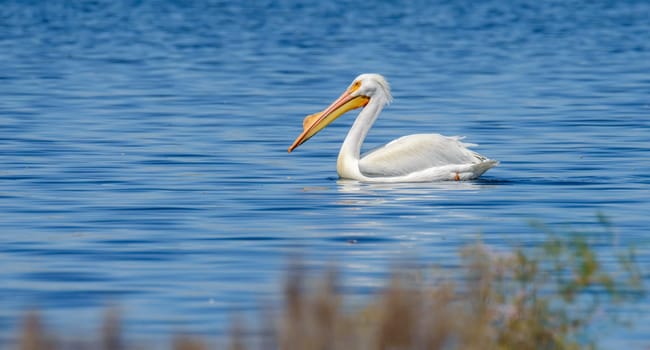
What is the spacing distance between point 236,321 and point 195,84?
70.4 feet

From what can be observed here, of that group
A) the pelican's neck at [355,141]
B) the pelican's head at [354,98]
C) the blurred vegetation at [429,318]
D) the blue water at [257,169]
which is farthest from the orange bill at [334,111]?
the blurred vegetation at [429,318]

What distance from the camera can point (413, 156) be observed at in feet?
43.5

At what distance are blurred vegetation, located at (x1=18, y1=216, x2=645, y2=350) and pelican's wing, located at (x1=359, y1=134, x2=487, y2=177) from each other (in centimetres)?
538

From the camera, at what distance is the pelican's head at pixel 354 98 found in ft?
47.4

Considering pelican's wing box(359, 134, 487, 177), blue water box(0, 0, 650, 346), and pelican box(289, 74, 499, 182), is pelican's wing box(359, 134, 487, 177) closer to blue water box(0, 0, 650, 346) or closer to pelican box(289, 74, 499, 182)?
pelican box(289, 74, 499, 182)

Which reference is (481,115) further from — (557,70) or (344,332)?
(344,332)

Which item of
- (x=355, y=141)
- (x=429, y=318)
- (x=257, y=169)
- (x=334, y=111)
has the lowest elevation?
(x=257, y=169)

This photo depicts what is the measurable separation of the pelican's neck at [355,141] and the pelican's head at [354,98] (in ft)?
0.18

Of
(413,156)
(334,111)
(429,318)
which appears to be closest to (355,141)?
(334,111)

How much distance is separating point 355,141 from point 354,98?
70cm

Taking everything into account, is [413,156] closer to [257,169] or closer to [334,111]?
[334,111]

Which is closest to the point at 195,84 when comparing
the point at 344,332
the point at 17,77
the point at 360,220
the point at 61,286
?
the point at 17,77

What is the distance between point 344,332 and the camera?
4879 millimetres

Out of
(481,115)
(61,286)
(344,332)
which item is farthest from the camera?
(481,115)
